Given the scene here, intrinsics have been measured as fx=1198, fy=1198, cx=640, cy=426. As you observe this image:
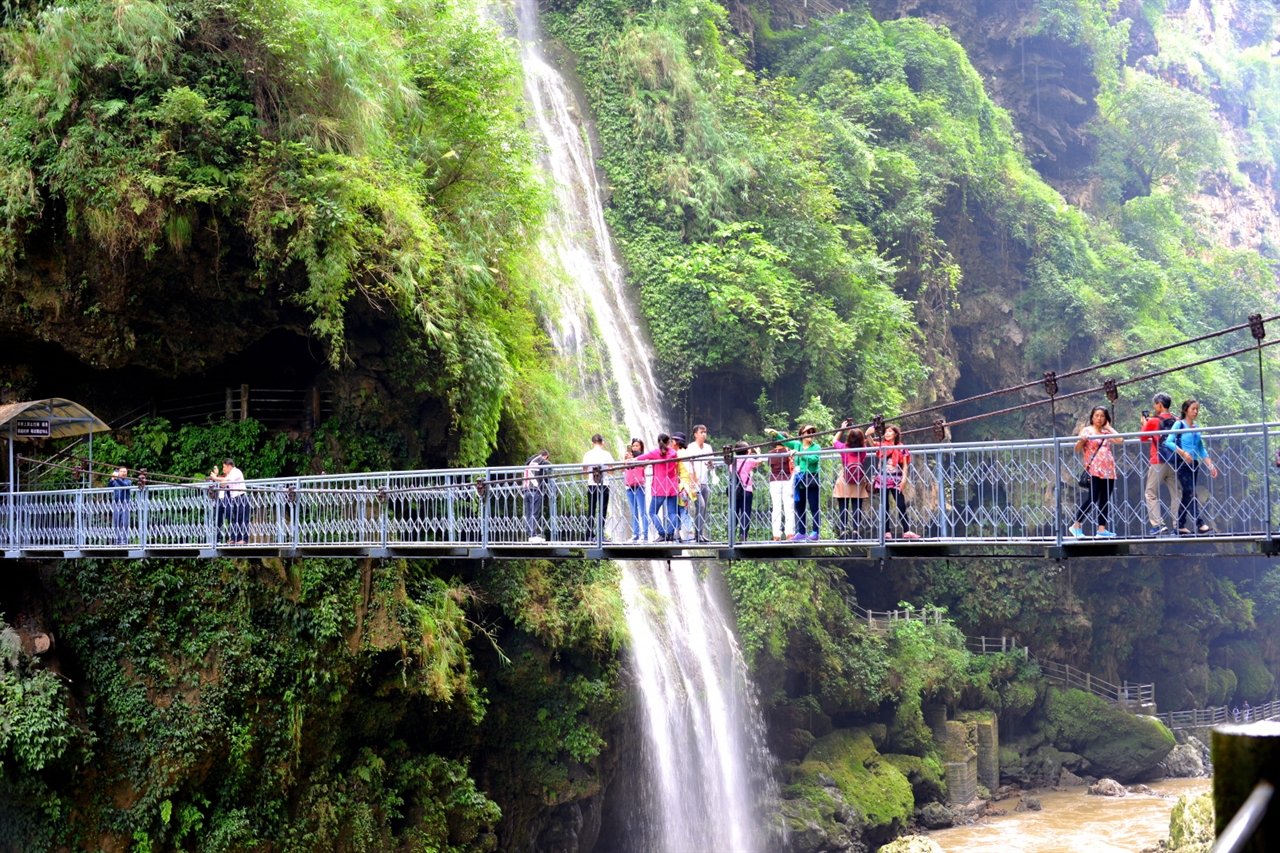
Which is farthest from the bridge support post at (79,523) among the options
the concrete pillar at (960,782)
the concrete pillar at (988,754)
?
the concrete pillar at (988,754)

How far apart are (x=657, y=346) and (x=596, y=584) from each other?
801 cm

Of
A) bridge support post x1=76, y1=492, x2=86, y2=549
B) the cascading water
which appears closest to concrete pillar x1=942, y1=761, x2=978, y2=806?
the cascading water

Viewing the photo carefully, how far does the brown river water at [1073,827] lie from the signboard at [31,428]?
18.1 metres

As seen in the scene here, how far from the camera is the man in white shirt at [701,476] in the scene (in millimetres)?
11430

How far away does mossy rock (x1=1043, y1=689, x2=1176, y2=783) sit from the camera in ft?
101

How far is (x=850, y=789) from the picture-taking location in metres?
24.2

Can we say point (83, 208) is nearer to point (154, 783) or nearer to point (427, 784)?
point (154, 783)

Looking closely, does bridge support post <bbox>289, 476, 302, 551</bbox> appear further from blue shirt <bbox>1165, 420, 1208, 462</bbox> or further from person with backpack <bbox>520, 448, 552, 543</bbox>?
blue shirt <bbox>1165, 420, 1208, 462</bbox>

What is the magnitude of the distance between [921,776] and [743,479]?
17.1 metres

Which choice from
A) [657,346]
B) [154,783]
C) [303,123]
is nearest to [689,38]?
[657,346]

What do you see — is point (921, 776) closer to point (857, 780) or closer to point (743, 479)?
point (857, 780)

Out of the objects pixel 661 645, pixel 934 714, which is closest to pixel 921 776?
pixel 934 714

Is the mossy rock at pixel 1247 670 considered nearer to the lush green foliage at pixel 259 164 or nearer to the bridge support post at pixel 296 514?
the lush green foliage at pixel 259 164

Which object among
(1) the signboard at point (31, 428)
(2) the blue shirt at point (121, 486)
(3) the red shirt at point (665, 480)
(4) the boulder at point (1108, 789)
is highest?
(1) the signboard at point (31, 428)
